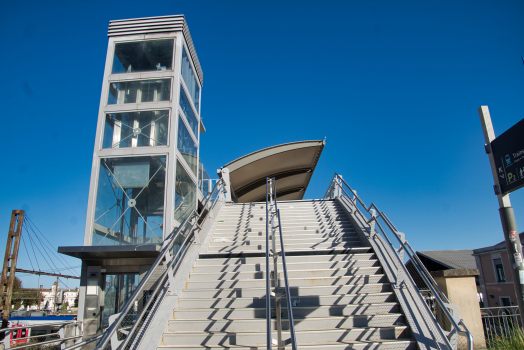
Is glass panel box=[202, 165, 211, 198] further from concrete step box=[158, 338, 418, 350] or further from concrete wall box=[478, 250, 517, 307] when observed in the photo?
concrete wall box=[478, 250, 517, 307]

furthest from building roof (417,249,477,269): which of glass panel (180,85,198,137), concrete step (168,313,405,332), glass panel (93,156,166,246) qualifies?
concrete step (168,313,405,332)

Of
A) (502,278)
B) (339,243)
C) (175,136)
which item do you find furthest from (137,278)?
(502,278)

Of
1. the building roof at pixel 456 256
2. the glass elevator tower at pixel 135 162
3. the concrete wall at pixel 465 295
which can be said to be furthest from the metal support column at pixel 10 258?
the building roof at pixel 456 256

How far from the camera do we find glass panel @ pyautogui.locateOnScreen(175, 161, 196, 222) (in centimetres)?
1345

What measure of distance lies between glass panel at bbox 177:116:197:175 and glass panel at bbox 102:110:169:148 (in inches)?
31.7

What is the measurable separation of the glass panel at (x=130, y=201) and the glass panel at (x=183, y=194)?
0.77 meters

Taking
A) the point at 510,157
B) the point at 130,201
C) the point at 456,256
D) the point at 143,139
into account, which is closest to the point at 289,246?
the point at 510,157

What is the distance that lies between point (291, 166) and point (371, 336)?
51.6ft

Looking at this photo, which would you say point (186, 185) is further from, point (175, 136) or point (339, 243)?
point (339, 243)

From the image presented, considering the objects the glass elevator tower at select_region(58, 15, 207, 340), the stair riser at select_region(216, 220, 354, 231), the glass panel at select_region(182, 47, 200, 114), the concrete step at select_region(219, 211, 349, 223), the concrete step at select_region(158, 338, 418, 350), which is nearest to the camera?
the concrete step at select_region(158, 338, 418, 350)

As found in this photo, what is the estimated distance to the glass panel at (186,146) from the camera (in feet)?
47.0

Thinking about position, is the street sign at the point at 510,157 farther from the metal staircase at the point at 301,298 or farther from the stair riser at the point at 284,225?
the stair riser at the point at 284,225

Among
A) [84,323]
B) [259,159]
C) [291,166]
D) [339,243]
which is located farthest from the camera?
[291,166]

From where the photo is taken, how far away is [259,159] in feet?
55.7
